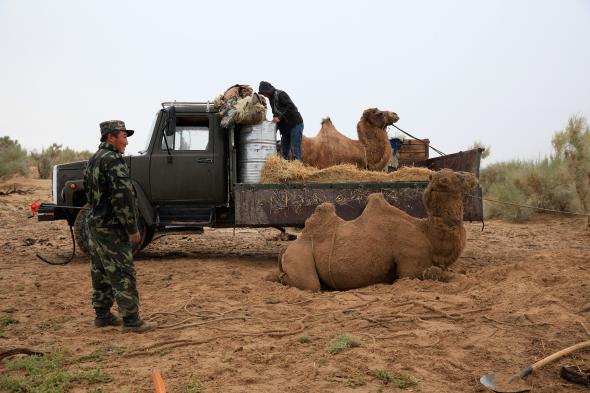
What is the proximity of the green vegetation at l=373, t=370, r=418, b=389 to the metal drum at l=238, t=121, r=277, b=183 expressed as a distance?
5449 mm

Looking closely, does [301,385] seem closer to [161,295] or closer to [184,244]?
[161,295]

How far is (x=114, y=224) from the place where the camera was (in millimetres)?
5258

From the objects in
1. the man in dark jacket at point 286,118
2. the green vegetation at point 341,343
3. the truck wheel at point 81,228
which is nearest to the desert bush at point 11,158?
the truck wheel at point 81,228

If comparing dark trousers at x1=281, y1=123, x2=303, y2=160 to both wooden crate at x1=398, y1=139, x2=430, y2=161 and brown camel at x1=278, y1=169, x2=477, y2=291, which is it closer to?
wooden crate at x1=398, y1=139, x2=430, y2=161

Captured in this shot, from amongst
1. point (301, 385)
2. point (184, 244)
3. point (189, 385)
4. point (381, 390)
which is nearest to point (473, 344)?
point (381, 390)

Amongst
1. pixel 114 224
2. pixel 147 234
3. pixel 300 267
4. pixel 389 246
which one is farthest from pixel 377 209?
pixel 147 234

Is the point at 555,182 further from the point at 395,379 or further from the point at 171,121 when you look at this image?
the point at 395,379

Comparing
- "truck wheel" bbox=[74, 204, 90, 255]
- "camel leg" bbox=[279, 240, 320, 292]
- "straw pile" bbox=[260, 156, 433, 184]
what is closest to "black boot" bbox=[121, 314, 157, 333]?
"camel leg" bbox=[279, 240, 320, 292]

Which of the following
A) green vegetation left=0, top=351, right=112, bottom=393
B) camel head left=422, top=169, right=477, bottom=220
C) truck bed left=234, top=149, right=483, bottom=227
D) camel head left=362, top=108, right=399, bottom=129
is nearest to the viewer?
green vegetation left=0, top=351, right=112, bottom=393

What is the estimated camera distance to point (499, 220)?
53.7ft

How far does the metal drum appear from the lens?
29.0 feet

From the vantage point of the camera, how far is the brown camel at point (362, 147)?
9.90 meters

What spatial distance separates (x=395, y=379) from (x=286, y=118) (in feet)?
20.7

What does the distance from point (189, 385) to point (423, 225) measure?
3.89 m
